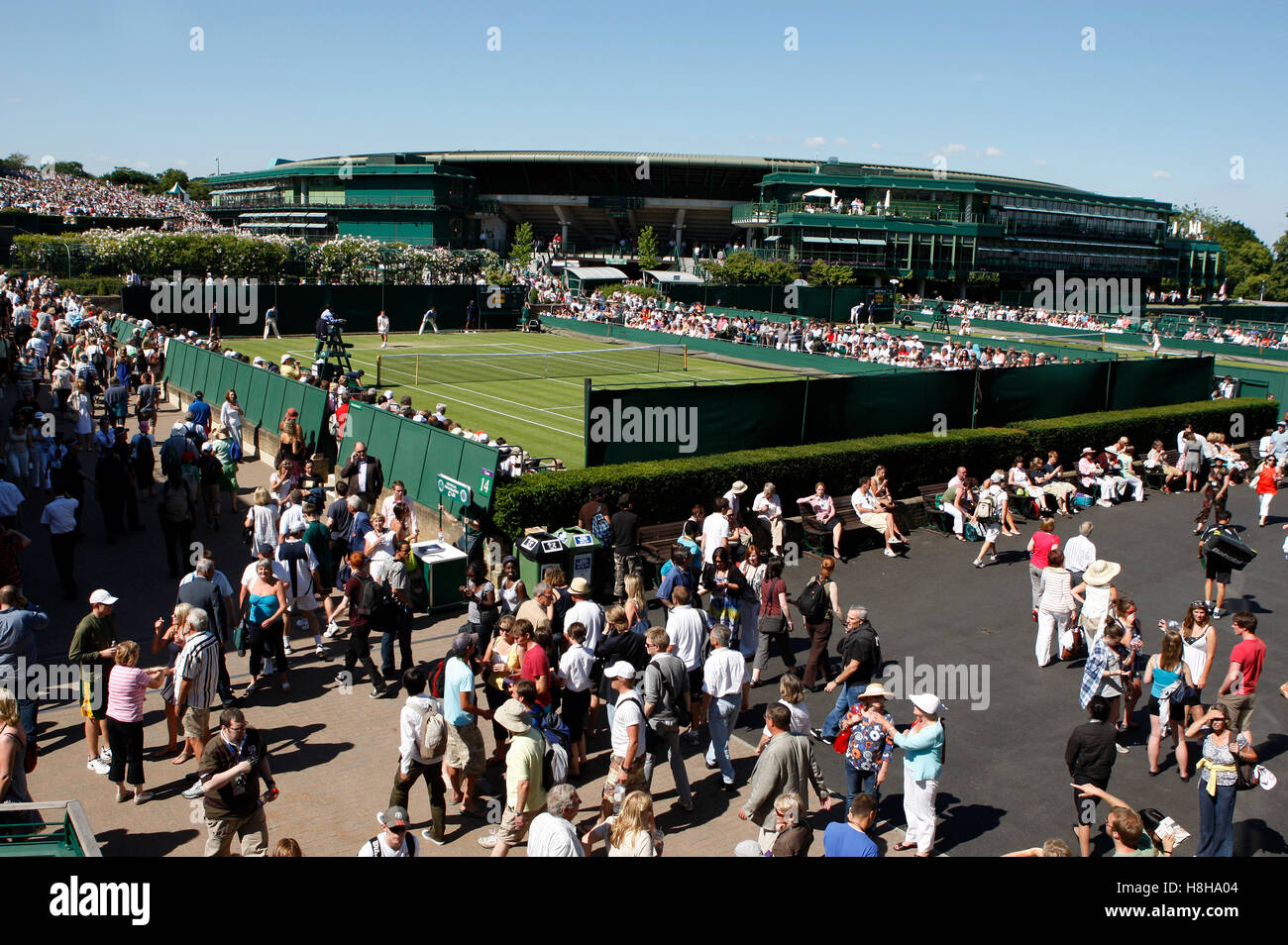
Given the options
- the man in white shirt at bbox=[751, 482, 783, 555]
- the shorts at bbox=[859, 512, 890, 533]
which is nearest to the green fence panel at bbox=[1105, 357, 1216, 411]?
the shorts at bbox=[859, 512, 890, 533]

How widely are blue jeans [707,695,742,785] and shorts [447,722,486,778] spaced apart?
214cm

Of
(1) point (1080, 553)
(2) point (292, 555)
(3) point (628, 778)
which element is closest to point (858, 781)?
(3) point (628, 778)

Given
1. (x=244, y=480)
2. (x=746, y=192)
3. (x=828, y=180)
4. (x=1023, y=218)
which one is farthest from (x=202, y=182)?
(x=244, y=480)

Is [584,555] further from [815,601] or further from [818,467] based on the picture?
[818,467]

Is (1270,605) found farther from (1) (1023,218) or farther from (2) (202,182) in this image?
(2) (202,182)

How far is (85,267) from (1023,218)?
288 feet

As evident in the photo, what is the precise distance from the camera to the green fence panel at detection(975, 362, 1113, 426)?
23422mm

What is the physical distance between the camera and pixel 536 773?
7762 mm

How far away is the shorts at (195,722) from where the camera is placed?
352 inches

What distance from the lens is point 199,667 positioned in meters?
9.10

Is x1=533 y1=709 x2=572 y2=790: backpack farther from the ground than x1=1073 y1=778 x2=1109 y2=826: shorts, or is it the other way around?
x1=533 y1=709 x2=572 y2=790: backpack

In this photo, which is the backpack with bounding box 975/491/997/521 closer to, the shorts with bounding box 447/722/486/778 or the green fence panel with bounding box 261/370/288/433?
the shorts with bounding box 447/722/486/778

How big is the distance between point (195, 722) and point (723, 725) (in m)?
4.70
